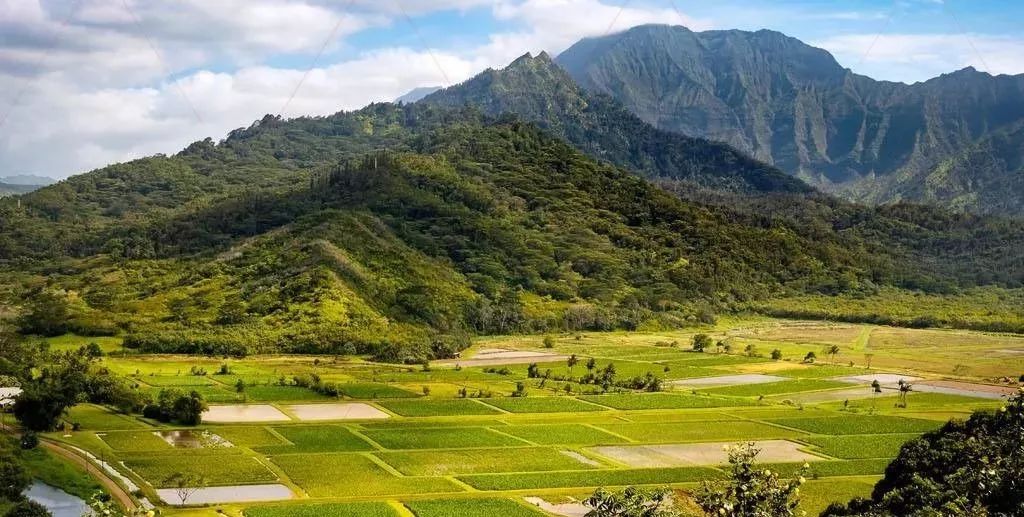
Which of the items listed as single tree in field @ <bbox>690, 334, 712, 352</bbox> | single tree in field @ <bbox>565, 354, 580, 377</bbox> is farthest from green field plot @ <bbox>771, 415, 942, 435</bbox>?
single tree in field @ <bbox>690, 334, 712, 352</bbox>

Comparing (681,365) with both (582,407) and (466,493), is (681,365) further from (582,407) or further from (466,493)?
(466,493)

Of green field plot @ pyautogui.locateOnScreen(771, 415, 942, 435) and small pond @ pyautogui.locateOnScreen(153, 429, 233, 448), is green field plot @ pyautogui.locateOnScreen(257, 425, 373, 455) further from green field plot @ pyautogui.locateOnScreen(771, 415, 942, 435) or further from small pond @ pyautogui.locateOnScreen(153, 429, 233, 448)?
green field plot @ pyautogui.locateOnScreen(771, 415, 942, 435)

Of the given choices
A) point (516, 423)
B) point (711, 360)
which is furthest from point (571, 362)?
point (516, 423)

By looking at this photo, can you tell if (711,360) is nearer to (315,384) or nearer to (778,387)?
(778,387)

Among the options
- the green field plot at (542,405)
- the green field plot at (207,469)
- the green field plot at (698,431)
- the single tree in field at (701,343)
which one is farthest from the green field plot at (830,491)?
the single tree in field at (701,343)

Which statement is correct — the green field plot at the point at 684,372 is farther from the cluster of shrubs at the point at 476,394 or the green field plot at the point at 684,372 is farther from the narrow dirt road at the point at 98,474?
the narrow dirt road at the point at 98,474

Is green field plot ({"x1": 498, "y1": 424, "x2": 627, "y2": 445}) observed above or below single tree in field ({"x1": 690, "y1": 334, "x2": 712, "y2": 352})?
below
